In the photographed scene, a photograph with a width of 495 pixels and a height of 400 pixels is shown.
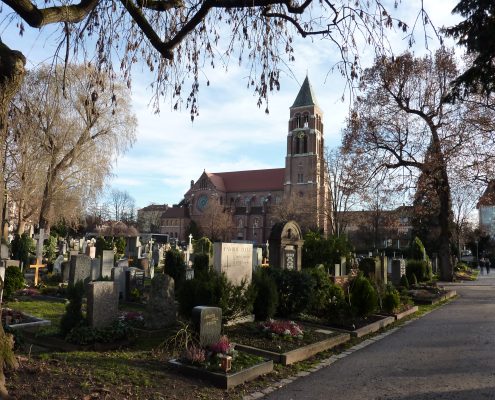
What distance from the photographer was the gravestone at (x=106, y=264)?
14110 mm

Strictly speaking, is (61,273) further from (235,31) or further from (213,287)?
(235,31)

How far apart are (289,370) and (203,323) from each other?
150 centimetres

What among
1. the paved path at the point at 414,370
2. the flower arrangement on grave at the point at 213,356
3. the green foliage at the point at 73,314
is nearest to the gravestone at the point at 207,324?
the flower arrangement on grave at the point at 213,356

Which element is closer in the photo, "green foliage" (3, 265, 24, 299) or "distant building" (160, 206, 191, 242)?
"green foliage" (3, 265, 24, 299)

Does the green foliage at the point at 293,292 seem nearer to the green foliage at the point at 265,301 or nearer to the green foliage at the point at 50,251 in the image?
the green foliage at the point at 265,301

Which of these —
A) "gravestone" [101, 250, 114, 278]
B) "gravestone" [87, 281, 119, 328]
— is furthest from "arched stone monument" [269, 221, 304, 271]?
"gravestone" [87, 281, 119, 328]

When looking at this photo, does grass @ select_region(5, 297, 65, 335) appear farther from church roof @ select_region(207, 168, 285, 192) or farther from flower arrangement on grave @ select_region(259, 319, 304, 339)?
church roof @ select_region(207, 168, 285, 192)

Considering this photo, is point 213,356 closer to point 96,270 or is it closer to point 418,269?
point 96,270

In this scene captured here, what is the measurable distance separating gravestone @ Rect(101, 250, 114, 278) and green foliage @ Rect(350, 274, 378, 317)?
7.32 metres

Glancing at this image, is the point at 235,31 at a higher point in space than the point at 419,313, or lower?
higher

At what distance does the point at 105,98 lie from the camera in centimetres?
3041

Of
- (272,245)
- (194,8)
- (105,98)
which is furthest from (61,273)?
(105,98)

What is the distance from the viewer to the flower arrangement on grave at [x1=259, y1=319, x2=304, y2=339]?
334 inches

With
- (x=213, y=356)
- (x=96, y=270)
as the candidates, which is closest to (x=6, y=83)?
(x=213, y=356)
